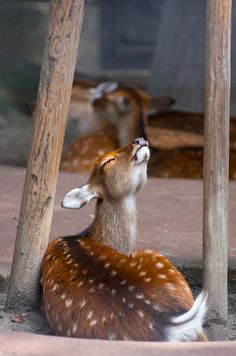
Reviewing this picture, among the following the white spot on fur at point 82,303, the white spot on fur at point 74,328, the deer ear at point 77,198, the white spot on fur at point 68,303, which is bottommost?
the white spot on fur at point 74,328

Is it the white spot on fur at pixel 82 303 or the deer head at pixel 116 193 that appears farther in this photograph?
the deer head at pixel 116 193

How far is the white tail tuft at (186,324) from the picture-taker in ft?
13.1

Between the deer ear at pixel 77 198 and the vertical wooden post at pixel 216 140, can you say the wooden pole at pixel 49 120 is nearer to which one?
the deer ear at pixel 77 198

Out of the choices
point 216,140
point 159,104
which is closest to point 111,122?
point 159,104

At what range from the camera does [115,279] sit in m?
4.27

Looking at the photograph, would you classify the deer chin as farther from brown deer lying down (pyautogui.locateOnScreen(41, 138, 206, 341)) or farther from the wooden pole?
the wooden pole

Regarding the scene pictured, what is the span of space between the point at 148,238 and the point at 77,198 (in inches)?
35.0

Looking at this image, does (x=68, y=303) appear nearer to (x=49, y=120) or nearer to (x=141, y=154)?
(x=49, y=120)

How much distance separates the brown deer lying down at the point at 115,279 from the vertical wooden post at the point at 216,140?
0.24 metres

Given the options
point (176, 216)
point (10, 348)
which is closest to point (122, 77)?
point (176, 216)

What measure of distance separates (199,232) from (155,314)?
1957 mm

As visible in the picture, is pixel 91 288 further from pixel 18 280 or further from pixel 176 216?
pixel 176 216

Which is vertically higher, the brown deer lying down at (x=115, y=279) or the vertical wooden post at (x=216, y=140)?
the vertical wooden post at (x=216, y=140)

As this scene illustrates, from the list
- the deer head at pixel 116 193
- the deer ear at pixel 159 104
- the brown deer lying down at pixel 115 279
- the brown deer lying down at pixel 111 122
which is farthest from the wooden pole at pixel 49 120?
the deer ear at pixel 159 104
